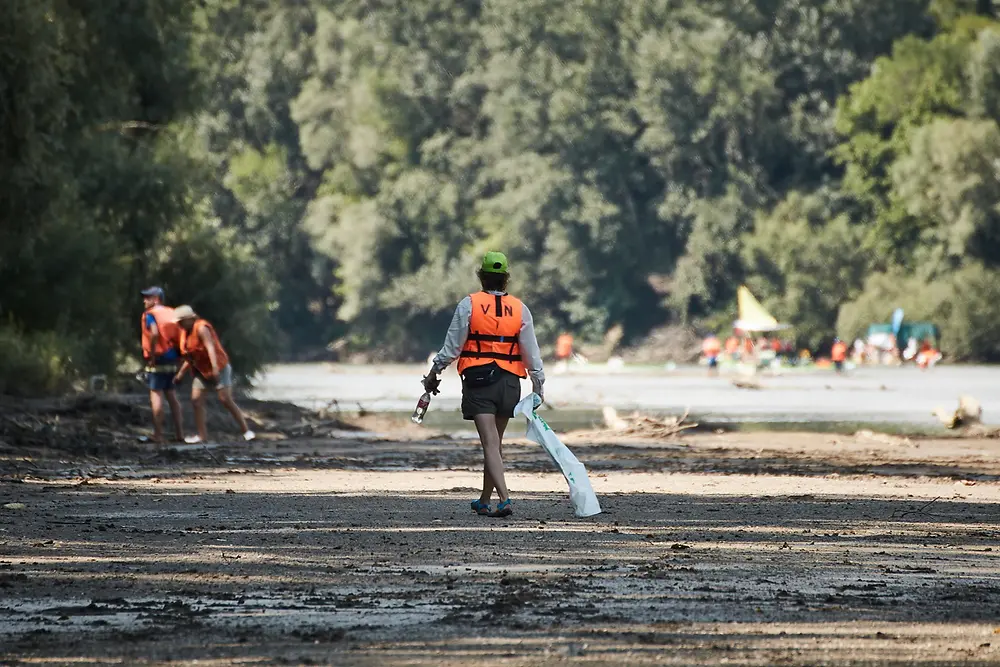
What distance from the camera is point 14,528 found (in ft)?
41.5

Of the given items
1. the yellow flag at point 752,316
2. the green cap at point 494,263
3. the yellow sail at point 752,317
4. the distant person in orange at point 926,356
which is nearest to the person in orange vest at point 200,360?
the green cap at point 494,263

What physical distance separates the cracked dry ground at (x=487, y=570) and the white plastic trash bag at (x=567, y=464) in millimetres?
216

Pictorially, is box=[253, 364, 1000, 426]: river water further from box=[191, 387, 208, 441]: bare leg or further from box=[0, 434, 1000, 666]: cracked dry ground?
box=[0, 434, 1000, 666]: cracked dry ground

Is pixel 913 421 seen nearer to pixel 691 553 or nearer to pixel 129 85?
pixel 129 85

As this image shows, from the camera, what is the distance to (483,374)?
1374 centimetres

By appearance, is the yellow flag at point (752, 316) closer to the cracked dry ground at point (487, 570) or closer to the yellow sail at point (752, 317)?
the yellow sail at point (752, 317)

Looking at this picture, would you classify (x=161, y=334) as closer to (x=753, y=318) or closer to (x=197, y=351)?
(x=197, y=351)

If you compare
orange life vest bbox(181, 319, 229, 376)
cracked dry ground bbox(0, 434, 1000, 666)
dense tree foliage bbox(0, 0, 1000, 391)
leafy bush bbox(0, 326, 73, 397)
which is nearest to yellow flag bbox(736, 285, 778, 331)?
dense tree foliage bbox(0, 0, 1000, 391)

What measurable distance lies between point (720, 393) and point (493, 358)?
39.2 meters

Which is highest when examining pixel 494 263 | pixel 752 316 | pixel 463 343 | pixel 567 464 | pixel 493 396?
pixel 752 316

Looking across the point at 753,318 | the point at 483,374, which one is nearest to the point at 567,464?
the point at 483,374

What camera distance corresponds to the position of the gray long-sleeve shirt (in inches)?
530

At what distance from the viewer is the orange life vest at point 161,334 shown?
23328 mm

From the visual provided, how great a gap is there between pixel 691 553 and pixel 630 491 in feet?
18.3
